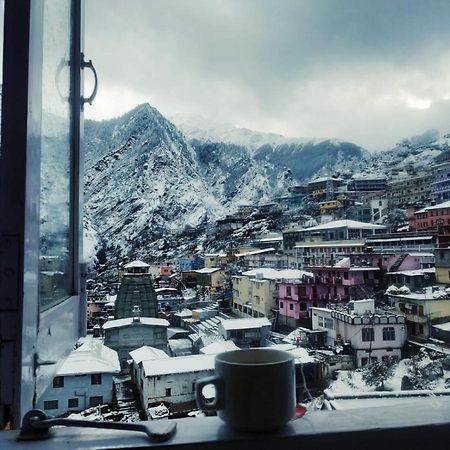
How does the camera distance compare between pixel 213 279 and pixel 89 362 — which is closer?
pixel 89 362

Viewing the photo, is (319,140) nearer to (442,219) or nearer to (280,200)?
(280,200)

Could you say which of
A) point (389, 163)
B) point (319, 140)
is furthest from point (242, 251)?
point (319, 140)

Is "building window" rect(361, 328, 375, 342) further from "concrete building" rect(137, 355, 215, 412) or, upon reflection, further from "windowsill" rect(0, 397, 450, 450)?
"windowsill" rect(0, 397, 450, 450)

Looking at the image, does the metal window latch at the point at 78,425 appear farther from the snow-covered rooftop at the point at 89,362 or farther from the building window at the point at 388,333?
the building window at the point at 388,333

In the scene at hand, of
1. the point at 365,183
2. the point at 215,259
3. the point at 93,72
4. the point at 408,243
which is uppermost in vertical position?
the point at 365,183

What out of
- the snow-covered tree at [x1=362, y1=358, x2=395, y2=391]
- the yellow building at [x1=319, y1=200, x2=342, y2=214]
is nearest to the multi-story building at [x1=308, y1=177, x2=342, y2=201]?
the yellow building at [x1=319, y1=200, x2=342, y2=214]

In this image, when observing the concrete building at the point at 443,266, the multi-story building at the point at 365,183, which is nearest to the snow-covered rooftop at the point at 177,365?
the concrete building at the point at 443,266

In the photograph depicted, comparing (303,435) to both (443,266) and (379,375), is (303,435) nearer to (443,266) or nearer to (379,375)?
(379,375)

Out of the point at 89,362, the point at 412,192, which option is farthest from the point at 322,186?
the point at 89,362
